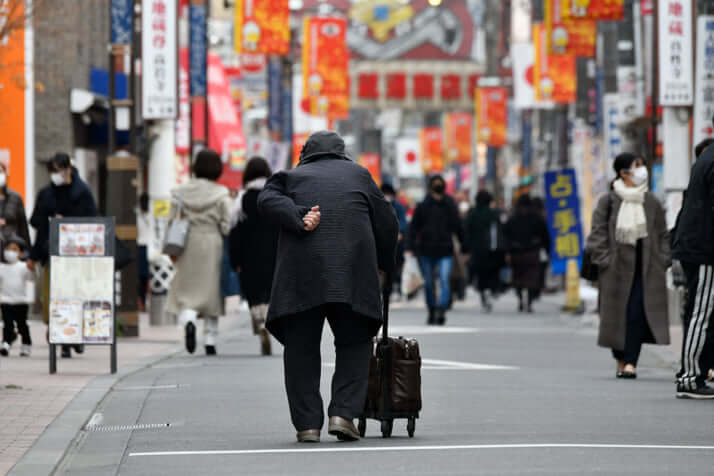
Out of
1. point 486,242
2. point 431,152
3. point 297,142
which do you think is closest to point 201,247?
point 486,242

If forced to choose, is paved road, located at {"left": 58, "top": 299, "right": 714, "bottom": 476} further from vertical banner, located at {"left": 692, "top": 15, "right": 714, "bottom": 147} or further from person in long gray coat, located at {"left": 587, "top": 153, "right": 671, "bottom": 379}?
vertical banner, located at {"left": 692, "top": 15, "right": 714, "bottom": 147}

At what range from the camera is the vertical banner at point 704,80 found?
19172 mm

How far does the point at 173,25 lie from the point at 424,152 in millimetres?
70757

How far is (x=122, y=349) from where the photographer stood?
→ 1759 cm

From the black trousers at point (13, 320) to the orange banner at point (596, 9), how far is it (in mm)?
14967

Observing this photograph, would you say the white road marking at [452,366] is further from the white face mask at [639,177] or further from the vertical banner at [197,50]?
the vertical banner at [197,50]

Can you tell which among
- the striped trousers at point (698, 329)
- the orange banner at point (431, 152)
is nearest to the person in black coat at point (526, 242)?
the striped trousers at point (698, 329)

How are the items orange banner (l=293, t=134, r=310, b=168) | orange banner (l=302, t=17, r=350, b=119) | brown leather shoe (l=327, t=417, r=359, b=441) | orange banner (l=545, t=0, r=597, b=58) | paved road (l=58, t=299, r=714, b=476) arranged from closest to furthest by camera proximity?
paved road (l=58, t=299, r=714, b=476)
brown leather shoe (l=327, t=417, r=359, b=441)
orange banner (l=545, t=0, r=597, b=58)
orange banner (l=302, t=17, r=350, b=119)
orange banner (l=293, t=134, r=310, b=168)

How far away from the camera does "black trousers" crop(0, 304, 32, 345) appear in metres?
16.0

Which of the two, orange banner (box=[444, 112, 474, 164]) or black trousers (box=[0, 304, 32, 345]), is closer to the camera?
black trousers (box=[0, 304, 32, 345])

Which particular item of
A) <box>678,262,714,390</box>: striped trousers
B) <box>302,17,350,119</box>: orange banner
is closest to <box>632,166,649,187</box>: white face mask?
<box>678,262,714,390</box>: striped trousers

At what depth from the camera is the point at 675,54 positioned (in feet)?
70.8

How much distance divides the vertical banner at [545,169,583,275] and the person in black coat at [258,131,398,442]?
56.7 feet

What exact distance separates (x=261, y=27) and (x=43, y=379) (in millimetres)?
26307
